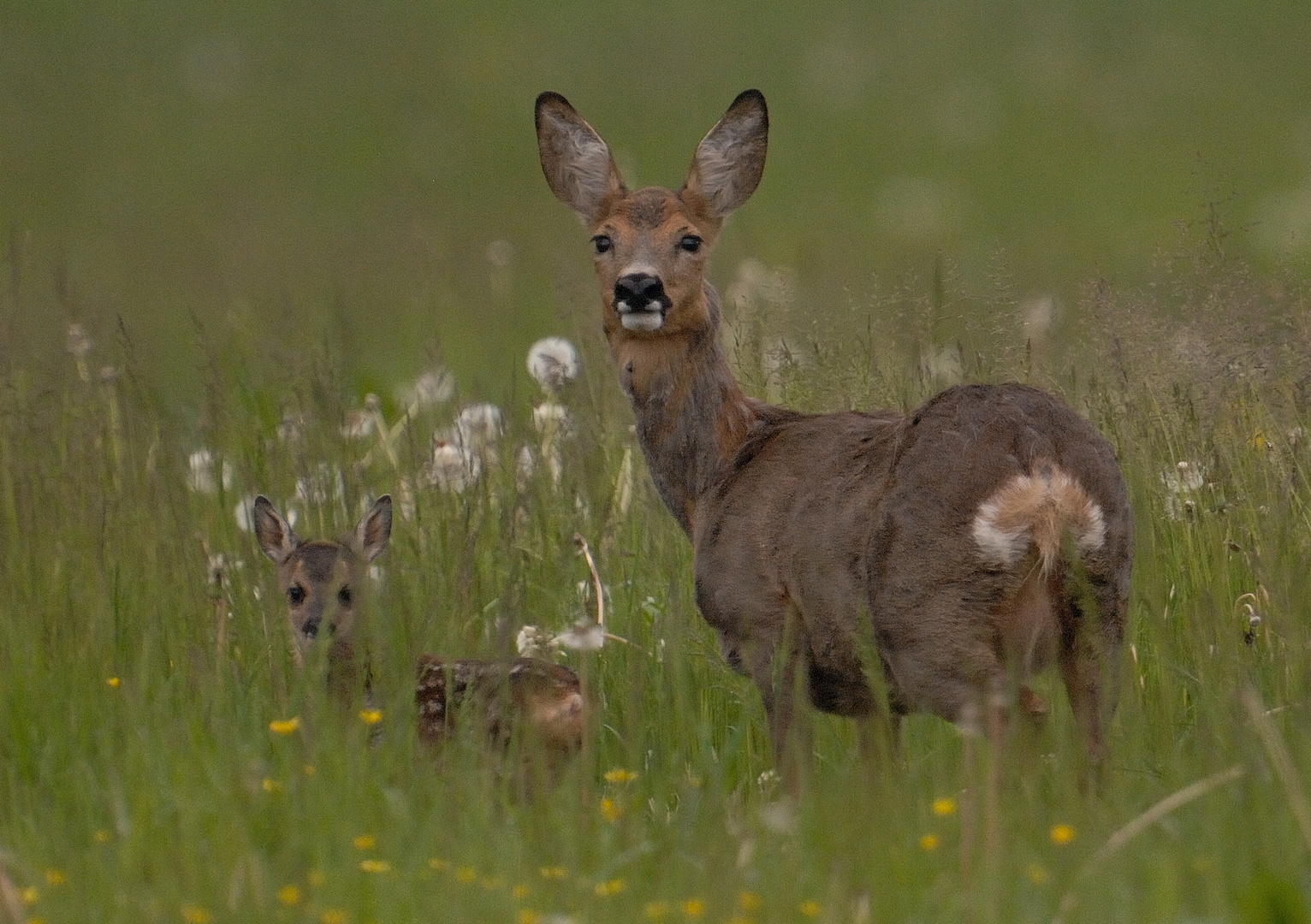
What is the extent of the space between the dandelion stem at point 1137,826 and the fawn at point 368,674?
1270mm

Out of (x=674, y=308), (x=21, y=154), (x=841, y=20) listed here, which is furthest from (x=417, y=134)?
(x=674, y=308)

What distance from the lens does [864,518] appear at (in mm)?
5160

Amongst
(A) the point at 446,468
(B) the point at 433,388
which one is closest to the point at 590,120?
(B) the point at 433,388

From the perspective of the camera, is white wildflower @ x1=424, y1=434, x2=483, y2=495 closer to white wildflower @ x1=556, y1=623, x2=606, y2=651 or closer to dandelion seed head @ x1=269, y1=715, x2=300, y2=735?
white wildflower @ x1=556, y1=623, x2=606, y2=651

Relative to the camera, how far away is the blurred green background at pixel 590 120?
15.8 meters

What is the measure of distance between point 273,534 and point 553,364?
4.23 feet

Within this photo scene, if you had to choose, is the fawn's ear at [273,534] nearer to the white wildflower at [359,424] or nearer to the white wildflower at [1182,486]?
the white wildflower at [359,424]

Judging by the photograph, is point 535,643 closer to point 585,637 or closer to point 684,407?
point 684,407

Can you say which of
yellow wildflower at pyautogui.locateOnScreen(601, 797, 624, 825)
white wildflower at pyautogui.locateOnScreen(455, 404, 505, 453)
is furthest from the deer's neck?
yellow wildflower at pyautogui.locateOnScreen(601, 797, 624, 825)

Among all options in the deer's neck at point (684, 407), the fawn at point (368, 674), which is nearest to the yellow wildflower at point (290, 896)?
the fawn at point (368, 674)

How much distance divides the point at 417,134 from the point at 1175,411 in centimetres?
1503

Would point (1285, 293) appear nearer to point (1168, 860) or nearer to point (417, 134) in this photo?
point (1168, 860)

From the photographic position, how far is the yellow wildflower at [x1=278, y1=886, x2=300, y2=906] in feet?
12.2

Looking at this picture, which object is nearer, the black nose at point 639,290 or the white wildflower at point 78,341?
the black nose at point 639,290
